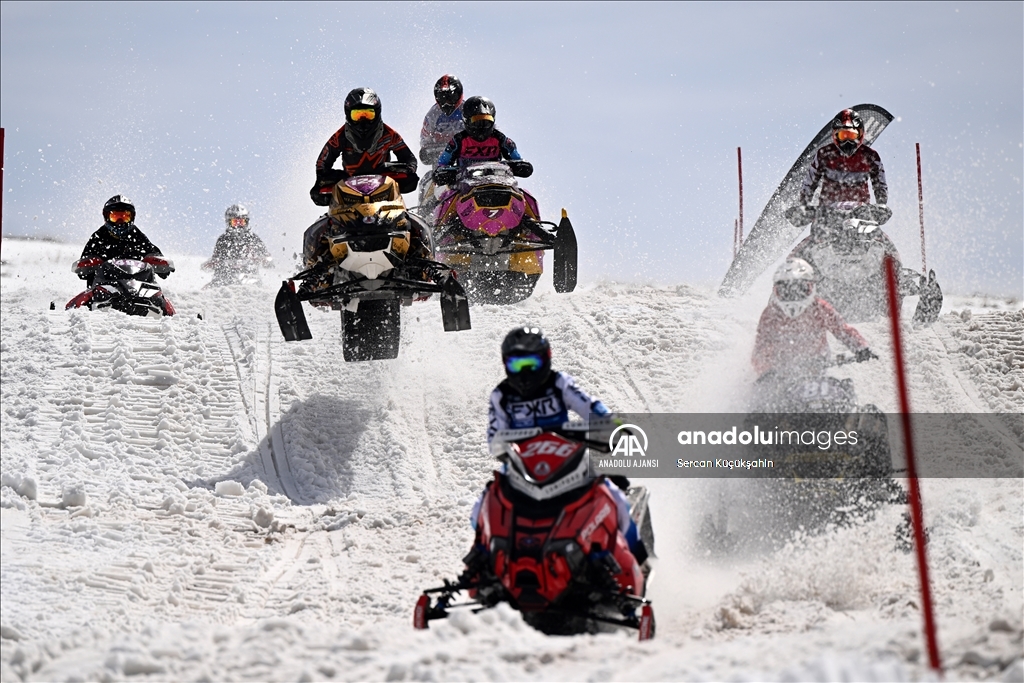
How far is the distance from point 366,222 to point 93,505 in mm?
3454

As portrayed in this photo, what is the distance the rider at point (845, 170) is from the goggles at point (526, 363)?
6.99m

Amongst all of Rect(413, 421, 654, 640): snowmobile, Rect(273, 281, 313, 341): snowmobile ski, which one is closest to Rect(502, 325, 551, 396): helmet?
Rect(413, 421, 654, 640): snowmobile

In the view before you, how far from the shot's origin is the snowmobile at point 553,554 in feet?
17.9

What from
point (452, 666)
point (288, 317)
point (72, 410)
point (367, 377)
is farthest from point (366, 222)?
point (452, 666)

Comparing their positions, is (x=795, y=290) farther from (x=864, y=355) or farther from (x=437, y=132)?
(x=437, y=132)

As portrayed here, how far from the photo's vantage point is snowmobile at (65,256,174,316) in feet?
42.3

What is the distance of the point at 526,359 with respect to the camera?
6086 mm

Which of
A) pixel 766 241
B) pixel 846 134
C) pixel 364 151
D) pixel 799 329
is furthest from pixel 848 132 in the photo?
pixel 364 151

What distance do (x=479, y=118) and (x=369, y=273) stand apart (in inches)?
139

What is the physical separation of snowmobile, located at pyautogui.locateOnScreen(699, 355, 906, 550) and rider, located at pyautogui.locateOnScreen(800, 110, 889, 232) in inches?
206

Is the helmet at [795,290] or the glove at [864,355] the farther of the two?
the helmet at [795,290]

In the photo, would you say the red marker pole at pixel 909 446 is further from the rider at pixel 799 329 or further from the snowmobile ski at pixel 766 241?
the snowmobile ski at pixel 766 241

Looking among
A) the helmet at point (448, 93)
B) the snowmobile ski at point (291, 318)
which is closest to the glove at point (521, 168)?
the helmet at point (448, 93)

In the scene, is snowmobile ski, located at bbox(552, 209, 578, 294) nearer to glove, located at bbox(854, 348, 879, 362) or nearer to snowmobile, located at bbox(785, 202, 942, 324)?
snowmobile, located at bbox(785, 202, 942, 324)
